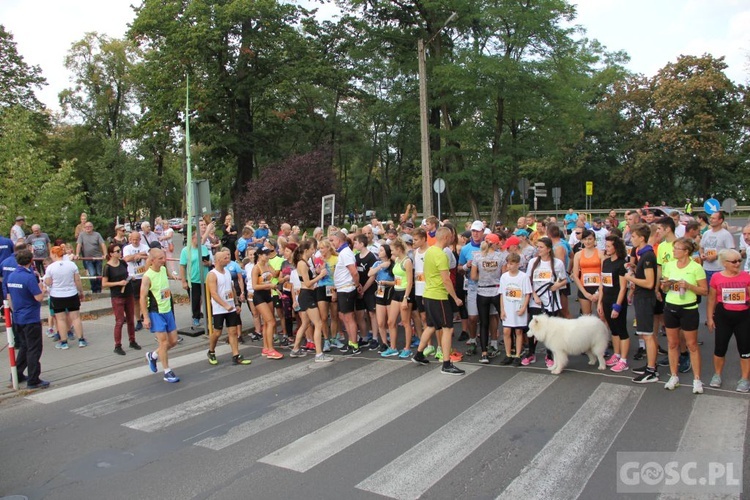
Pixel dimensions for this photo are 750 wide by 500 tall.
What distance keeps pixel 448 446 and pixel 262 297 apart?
4571 mm

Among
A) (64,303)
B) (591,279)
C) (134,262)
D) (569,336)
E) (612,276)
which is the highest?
(134,262)

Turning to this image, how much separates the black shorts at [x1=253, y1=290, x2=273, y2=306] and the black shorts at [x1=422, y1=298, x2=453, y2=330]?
2.70 m

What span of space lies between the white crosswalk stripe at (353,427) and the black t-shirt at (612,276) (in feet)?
7.69

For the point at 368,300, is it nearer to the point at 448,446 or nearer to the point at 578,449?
the point at 448,446

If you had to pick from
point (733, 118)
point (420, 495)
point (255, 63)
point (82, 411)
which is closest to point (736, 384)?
point (420, 495)

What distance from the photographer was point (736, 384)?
6.37m

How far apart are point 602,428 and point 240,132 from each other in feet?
99.3

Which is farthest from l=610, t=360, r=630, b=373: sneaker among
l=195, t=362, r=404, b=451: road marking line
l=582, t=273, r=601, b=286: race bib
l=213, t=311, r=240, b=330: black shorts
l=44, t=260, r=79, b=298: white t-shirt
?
l=44, t=260, r=79, b=298: white t-shirt

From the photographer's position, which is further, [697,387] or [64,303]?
[64,303]

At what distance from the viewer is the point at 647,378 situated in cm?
664

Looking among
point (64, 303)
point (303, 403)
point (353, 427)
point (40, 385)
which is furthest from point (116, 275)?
point (353, 427)

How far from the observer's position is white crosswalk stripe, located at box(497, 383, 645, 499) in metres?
4.23

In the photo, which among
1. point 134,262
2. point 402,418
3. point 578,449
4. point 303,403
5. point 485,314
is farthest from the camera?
point 134,262

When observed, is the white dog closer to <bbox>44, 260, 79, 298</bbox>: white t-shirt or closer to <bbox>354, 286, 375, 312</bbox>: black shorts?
<bbox>354, 286, 375, 312</bbox>: black shorts
